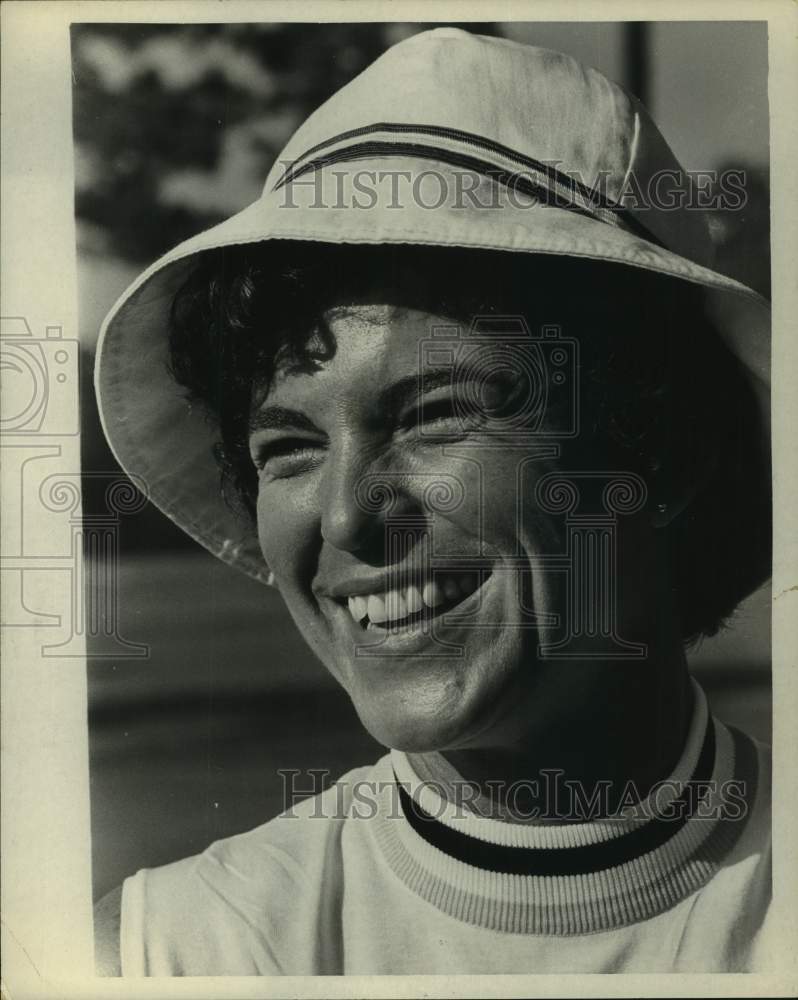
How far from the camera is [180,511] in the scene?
2.08 metres

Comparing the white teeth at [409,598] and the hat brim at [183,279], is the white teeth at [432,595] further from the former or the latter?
the hat brim at [183,279]

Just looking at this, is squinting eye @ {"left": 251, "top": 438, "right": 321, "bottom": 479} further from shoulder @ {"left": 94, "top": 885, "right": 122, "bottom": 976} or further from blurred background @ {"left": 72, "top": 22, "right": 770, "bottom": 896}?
shoulder @ {"left": 94, "top": 885, "right": 122, "bottom": 976}

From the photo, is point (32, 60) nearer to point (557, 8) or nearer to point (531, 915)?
point (557, 8)

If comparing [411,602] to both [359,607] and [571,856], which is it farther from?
[571,856]

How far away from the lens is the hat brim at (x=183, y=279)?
169cm

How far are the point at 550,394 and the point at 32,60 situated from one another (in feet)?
3.90

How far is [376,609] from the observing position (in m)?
1.87

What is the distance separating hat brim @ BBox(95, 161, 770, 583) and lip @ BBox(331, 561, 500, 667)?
0.30 m

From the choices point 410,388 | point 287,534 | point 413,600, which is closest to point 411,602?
point 413,600

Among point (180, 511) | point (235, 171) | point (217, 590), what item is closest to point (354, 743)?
point (217, 590)

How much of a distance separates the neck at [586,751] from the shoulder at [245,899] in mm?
268

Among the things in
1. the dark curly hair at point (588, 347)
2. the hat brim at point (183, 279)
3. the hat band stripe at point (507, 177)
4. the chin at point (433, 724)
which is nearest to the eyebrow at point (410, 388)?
the dark curly hair at point (588, 347)

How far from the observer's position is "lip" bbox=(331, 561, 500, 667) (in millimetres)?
1861

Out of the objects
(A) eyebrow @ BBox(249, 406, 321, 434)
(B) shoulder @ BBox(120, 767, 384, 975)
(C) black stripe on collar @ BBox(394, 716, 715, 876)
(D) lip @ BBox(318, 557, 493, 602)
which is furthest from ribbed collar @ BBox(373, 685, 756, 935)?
(A) eyebrow @ BBox(249, 406, 321, 434)
